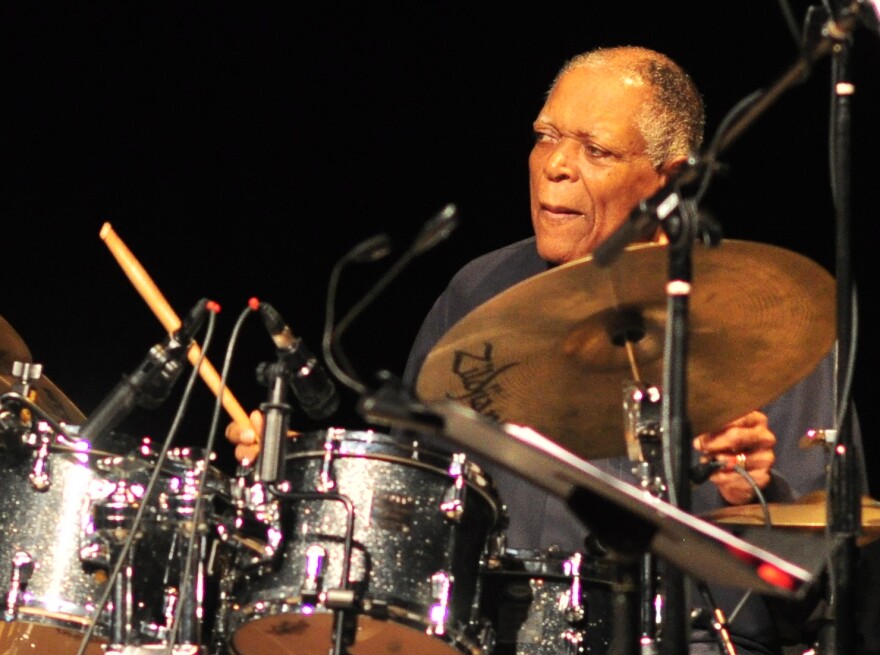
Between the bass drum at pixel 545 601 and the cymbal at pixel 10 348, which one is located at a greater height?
the cymbal at pixel 10 348

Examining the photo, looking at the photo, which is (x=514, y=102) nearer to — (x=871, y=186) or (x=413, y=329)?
(x=413, y=329)

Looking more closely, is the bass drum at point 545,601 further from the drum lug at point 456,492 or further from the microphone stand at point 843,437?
the microphone stand at point 843,437

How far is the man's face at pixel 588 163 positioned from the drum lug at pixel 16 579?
1.37 meters

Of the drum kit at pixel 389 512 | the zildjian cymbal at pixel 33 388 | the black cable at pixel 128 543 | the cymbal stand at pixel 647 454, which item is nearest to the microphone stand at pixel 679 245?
the cymbal stand at pixel 647 454

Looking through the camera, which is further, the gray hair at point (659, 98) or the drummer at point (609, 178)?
the gray hair at point (659, 98)

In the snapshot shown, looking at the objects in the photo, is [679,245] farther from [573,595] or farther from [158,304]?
[158,304]

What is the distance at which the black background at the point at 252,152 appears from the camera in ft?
13.3

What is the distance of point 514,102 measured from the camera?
4168 mm

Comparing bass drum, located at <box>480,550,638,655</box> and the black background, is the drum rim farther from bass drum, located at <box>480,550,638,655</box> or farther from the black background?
the black background

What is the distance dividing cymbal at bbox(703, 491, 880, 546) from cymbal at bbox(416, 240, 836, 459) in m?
0.16

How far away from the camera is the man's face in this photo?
3133 millimetres

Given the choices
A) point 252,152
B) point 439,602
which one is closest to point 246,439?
point 439,602

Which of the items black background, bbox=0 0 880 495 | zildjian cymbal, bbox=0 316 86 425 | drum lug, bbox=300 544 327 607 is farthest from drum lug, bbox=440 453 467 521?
black background, bbox=0 0 880 495

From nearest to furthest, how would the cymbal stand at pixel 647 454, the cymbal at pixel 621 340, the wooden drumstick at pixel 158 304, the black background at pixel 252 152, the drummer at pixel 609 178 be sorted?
1. the cymbal stand at pixel 647 454
2. the cymbal at pixel 621 340
3. the wooden drumstick at pixel 158 304
4. the drummer at pixel 609 178
5. the black background at pixel 252 152
